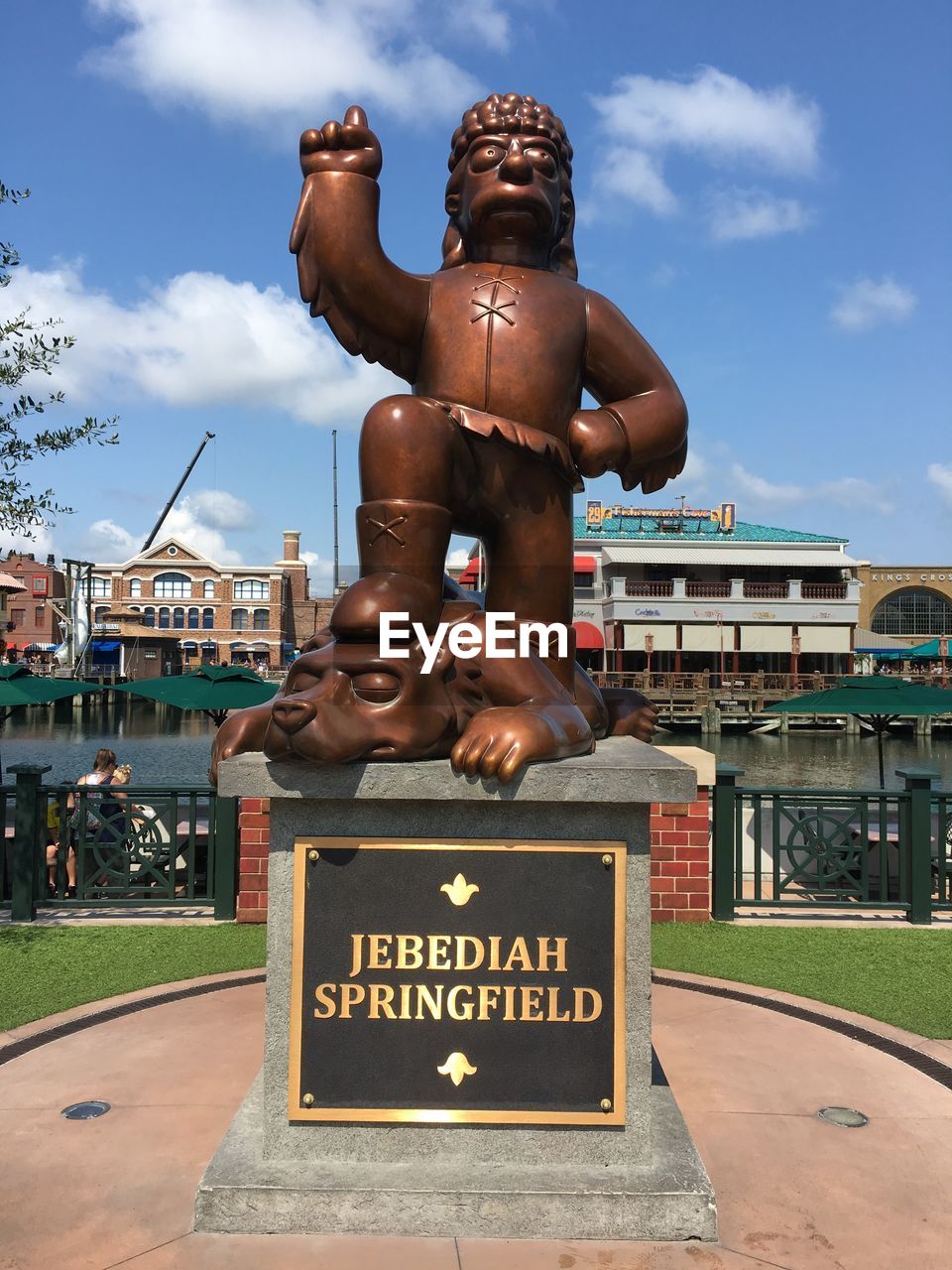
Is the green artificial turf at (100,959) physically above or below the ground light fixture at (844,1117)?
below

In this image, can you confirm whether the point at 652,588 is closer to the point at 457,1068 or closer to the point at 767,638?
the point at 767,638

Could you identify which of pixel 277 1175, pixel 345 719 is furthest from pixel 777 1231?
pixel 345 719

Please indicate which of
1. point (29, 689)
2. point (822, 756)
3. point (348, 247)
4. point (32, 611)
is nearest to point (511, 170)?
point (348, 247)

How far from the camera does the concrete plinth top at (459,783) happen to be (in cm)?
269

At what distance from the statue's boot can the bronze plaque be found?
0.78 meters

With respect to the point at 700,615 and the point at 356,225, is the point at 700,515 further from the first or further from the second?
the point at 356,225

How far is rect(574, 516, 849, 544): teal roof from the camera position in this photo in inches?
1715

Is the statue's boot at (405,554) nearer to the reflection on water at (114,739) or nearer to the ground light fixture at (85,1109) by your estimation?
the ground light fixture at (85,1109)

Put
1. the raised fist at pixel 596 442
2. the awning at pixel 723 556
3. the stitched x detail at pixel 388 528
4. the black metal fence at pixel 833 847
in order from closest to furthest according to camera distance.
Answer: the stitched x detail at pixel 388 528, the raised fist at pixel 596 442, the black metal fence at pixel 833 847, the awning at pixel 723 556

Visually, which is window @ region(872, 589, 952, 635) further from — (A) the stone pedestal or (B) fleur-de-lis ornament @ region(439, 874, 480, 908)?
(B) fleur-de-lis ornament @ region(439, 874, 480, 908)

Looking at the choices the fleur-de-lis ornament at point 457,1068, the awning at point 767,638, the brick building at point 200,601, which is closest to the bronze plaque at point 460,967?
the fleur-de-lis ornament at point 457,1068

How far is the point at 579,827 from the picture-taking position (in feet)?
9.39

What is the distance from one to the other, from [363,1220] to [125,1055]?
6.11ft

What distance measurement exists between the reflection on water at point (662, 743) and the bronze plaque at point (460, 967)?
61.1 ft
